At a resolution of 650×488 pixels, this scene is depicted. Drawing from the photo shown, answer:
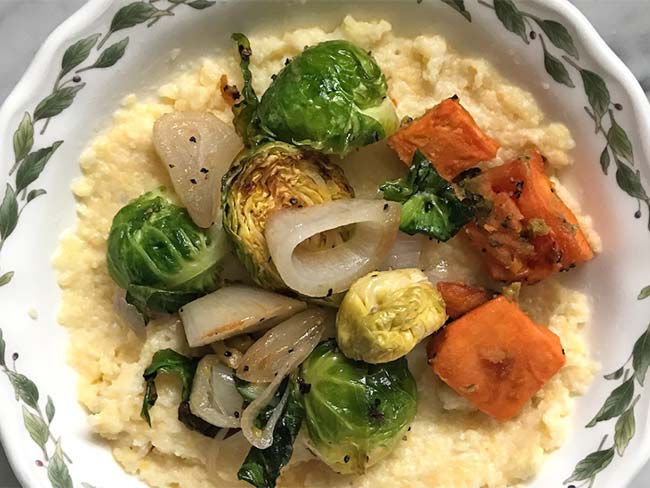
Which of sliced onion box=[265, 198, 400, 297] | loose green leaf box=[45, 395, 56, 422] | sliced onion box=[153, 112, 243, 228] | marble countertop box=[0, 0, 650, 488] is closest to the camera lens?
sliced onion box=[265, 198, 400, 297]

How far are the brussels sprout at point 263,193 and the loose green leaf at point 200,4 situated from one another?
632 millimetres

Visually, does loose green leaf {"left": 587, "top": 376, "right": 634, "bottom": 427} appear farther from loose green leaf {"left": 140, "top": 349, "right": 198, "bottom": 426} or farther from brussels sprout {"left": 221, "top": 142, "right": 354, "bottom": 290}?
loose green leaf {"left": 140, "top": 349, "right": 198, "bottom": 426}

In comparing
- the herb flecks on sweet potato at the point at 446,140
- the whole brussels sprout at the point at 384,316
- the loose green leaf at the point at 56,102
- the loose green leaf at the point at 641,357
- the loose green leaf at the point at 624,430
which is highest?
the loose green leaf at the point at 56,102

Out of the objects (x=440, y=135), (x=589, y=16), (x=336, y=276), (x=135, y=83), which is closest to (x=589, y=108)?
(x=440, y=135)

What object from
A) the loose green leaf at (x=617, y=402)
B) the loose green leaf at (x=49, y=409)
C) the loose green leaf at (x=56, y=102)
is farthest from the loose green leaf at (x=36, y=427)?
the loose green leaf at (x=617, y=402)

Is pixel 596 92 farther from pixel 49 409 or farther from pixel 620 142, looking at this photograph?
pixel 49 409

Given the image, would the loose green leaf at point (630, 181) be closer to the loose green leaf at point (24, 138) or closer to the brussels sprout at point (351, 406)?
the brussels sprout at point (351, 406)

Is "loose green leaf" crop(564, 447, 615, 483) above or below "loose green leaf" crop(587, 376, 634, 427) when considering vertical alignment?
below

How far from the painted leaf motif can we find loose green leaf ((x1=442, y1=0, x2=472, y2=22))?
1.26 m

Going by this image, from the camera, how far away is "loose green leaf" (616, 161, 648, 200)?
2.93 metres

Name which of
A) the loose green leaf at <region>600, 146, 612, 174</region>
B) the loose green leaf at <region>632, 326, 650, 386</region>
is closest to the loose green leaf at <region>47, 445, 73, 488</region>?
the loose green leaf at <region>632, 326, 650, 386</region>

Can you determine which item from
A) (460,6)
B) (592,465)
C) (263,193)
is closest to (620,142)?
(460,6)

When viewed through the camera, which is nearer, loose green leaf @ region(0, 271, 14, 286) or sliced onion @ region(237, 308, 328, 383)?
sliced onion @ region(237, 308, 328, 383)

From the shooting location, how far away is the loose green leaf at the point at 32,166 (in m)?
2.99
